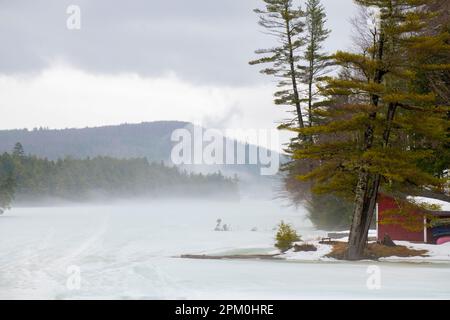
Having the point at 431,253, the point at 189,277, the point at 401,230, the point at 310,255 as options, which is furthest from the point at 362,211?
the point at 189,277

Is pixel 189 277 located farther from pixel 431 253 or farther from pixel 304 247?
pixel 431 253

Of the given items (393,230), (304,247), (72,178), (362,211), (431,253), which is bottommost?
(431,253)

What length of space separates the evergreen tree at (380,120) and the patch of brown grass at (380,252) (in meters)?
0.67

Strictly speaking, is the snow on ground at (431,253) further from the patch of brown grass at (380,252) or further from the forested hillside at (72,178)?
the forested hillside at (72,178)

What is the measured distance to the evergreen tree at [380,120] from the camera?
26.2m

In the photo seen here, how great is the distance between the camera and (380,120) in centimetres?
2731

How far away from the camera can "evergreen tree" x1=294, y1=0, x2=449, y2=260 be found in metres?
26.2

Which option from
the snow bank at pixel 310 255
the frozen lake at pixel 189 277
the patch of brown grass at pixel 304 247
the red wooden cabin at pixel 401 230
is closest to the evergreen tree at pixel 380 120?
the snow bank at pixel 310 255

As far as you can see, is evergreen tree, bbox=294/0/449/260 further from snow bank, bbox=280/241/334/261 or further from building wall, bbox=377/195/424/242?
building wall, bbox=377/195/424/242

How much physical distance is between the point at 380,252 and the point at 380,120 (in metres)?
6.50

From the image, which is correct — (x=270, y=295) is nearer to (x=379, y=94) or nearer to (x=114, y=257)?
(x=379, y=94)

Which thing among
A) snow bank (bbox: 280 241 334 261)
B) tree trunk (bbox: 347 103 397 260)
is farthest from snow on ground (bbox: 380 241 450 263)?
snow bank (bbox: 280 241 334 261)
